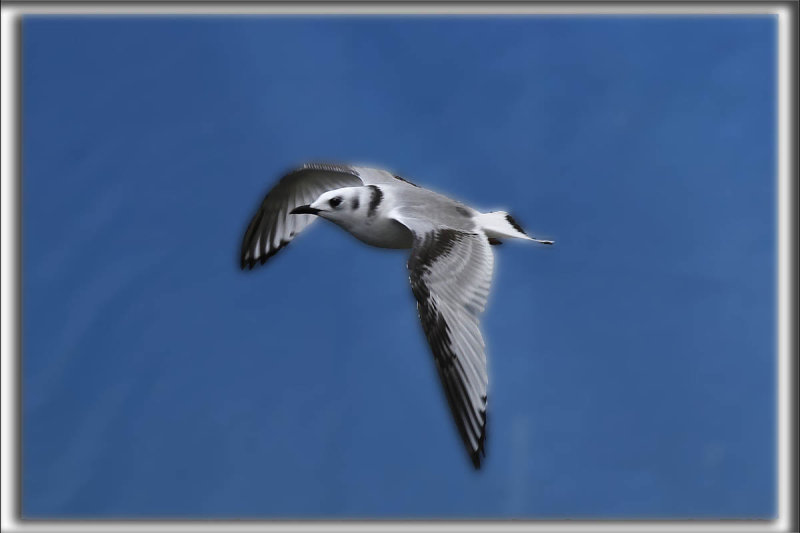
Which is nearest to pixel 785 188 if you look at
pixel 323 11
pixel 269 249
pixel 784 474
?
pixel 784 474

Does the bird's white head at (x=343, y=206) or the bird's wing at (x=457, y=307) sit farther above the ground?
the bird's white head at (x=343, y=206)

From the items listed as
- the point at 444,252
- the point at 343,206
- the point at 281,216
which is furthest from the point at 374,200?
the point at 281,216

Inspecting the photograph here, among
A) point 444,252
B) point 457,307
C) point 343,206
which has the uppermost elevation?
point 343,206

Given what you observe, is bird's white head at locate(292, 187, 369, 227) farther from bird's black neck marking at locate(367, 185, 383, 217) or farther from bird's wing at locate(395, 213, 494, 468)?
bird's wing at locate(395, 213, 494, 468)

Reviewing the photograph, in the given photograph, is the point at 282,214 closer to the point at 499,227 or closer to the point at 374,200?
the point at 374,200

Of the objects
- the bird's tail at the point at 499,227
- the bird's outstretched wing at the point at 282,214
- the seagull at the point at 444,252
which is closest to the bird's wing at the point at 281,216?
the bird's outstretched wing at the point at 282,214

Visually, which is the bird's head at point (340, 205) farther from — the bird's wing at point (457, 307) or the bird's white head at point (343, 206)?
the bird's wing at point (457, 307)

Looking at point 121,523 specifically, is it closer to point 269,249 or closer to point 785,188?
point 269,249
